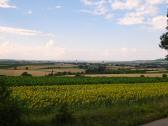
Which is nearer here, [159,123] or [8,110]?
[8,110]

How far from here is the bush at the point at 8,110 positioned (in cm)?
1153

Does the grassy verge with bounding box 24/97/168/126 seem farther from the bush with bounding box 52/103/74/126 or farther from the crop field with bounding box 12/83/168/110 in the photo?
the crop field with bounding box 12/83/168/110

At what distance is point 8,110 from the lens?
460 inches

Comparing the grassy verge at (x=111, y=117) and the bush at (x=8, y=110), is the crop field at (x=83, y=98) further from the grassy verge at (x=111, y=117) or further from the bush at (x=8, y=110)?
the bush at (x=8, y=110)

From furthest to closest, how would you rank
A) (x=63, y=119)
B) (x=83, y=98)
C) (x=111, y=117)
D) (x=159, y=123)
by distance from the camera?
1. (x=83, y=98)
2. (x=111, y=117)
3. (x=159, y=123)
4. (x=63, y=119)

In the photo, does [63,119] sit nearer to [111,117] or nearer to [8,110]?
[111,117]

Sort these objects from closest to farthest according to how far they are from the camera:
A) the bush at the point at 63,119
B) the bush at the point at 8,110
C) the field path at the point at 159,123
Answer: the bush at the point at 8,110 → the bush at the point at 63,119 → the field path at the point at 159,123

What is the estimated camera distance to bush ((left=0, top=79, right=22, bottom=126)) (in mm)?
11531

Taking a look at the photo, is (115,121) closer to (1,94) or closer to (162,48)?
(1,94)

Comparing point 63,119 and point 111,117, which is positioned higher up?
point 63,119

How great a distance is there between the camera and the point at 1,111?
11.5m

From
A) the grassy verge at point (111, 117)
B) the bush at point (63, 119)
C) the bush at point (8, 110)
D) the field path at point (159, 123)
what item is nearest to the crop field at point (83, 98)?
the grassy verge at point (111, 117)

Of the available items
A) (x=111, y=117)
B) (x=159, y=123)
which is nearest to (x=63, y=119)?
(x=111, y=117)

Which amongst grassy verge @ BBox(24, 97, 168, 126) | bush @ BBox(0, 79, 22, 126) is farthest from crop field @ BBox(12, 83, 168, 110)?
bush @ BBox(0, 79, 22, 126)
